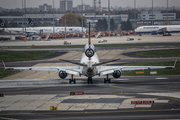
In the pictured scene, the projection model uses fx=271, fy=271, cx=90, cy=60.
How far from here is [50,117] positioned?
25.8 m

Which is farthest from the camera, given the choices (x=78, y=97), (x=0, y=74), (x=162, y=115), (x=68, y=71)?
(x=0, y=74)

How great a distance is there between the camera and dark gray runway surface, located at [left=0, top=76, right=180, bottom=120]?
84.9 ft

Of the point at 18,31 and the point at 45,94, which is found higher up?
the point at 18,31

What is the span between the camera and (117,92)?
36.8 m

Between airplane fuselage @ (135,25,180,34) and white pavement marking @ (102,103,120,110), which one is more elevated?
airplane fuselage @ (135,25,180,34)

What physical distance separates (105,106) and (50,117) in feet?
21.4

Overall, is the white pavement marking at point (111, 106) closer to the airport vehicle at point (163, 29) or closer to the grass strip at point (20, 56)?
the grass strip at point (20, 56)

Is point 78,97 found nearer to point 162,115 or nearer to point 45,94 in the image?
point 45,94

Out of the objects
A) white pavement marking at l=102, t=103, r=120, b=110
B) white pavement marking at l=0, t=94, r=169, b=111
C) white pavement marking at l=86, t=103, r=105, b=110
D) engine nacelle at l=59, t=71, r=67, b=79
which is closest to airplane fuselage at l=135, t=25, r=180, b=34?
engine nacelle at l=59, t=71, r=67, b=79

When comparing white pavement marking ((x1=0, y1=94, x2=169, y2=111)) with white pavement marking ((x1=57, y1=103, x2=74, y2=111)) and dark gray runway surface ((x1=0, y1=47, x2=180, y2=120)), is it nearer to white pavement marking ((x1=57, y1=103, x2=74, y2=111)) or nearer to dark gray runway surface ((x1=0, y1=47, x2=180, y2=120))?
white pavement marking ((x1=57, y1=103, x2=74, y2=111))

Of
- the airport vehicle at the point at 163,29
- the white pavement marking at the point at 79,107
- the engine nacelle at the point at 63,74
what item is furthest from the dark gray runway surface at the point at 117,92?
the airport vehicle at the point at 163,29

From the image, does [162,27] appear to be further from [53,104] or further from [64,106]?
[64,106]

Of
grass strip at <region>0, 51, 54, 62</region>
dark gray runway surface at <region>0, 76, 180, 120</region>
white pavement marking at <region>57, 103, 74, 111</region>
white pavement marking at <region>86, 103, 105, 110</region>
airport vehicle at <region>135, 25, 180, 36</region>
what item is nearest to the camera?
dark gray runway surface at <region>0, 76, 180, 120</region>

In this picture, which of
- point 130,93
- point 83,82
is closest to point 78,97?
point 130,93
